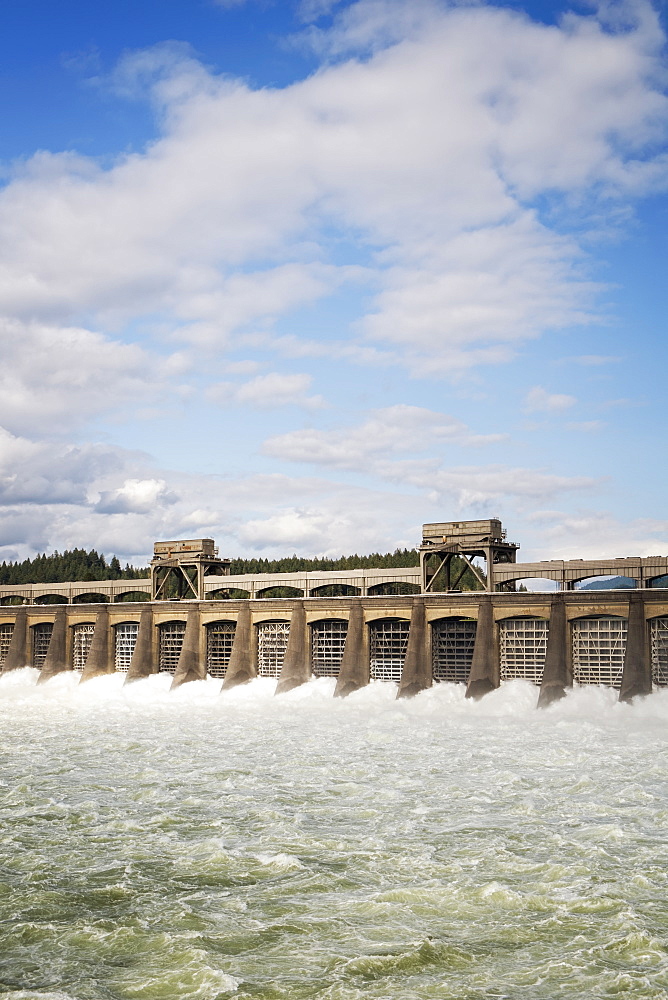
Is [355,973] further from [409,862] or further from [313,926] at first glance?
[409,862]

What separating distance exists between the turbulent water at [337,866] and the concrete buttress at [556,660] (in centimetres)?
635

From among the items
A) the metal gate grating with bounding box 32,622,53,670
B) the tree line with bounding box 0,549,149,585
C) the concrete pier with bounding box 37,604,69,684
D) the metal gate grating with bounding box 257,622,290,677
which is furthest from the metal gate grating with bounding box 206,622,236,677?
the tree line with bounding box 0,549,149,585

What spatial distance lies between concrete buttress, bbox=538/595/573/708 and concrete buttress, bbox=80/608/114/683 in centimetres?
3183

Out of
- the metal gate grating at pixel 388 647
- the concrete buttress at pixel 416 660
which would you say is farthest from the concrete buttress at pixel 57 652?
the concrete buttress at pixel 416 660

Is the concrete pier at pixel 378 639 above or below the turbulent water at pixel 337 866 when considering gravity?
above

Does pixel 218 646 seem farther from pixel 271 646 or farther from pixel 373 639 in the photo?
pixel 373 639

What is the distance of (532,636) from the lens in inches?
1763

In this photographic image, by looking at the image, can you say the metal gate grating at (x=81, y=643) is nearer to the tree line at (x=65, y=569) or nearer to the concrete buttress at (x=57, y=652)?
the concrete buttress at (x=57, y=652)

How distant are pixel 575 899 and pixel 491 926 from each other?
6.80ft

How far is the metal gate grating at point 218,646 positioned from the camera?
55.9 meters

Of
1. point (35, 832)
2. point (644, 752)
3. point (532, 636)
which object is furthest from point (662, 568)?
point (35, 832)

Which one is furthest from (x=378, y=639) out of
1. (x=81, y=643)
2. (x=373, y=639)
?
(x=81, y=643)

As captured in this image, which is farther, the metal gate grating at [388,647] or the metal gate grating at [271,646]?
the metal gate grating at [271,646]

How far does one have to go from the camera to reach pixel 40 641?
2571 inches
